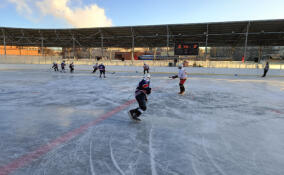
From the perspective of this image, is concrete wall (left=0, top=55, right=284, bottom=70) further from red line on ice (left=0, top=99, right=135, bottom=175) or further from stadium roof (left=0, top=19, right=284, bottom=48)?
red line on ice (left=0, top=99, right=135, bottom=175)

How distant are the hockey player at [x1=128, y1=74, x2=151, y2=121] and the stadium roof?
16660 millimetres

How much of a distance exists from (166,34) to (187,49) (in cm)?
551

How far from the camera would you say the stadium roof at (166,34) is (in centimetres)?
1981

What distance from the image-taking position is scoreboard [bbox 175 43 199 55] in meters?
18.4

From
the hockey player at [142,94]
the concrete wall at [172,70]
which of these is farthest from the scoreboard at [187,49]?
the hockey player at [142,94]

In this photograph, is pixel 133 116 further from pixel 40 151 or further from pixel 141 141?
pixel 40 151

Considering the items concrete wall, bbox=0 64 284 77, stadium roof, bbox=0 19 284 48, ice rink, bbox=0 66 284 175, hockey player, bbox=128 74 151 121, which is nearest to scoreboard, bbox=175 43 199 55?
stadium roof, bbox=0 19 284 48

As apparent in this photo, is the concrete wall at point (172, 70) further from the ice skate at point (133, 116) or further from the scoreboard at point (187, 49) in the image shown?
the ice skate at point (133, 116)

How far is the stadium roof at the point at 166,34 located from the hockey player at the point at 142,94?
16660 mm

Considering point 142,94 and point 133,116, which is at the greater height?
point 142,94

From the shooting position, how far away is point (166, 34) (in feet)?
75.5

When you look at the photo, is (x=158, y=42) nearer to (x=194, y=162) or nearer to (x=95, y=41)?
(x=95, y=41)

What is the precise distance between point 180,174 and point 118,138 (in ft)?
4.97

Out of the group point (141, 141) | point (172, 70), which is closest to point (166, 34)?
point (172, 70)
